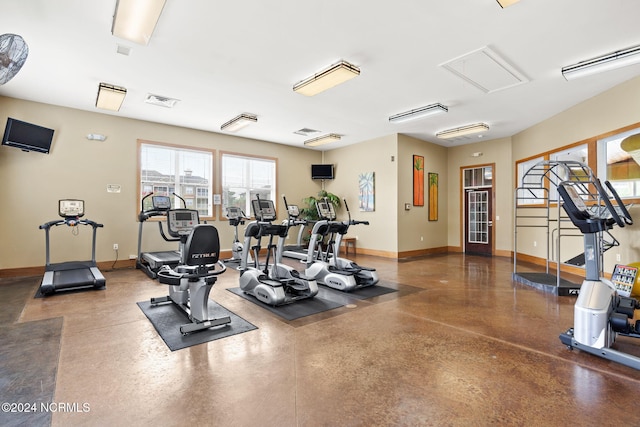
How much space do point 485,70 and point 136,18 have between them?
14.7 ft

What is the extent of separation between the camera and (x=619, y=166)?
16.5 feet

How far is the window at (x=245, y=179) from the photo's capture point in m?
8.32

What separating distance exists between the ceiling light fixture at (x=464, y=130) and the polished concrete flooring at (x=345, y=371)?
14.5 ft

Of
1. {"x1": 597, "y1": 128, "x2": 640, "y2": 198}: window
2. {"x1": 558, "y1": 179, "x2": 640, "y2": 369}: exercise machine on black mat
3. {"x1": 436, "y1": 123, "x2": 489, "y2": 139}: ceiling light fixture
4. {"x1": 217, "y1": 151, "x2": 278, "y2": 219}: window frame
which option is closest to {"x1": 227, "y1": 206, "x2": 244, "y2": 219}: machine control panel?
{"x1": 217, "y1": 151, "x2": 278, "y2": 219}: window frame

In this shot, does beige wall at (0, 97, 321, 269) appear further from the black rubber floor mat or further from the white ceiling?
the black rubber floor mat

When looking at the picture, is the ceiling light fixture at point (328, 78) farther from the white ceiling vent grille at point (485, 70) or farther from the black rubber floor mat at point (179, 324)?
the black rubber floor mat at point (179, 324)

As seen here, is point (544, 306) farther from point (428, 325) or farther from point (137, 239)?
point (137, 239)

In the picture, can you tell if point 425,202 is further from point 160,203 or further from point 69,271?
point 69,271

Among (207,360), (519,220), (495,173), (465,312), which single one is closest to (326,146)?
(495,173)

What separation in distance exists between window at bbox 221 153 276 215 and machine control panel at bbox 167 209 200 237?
3785mm

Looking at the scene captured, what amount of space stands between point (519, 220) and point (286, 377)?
786 centimetres

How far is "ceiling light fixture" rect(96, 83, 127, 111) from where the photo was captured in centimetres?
505

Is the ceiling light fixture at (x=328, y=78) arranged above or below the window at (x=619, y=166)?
above

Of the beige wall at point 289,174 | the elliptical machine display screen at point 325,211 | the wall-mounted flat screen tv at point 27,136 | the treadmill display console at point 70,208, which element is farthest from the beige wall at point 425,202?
the wall-mounted flat screen tv at point 27,136
